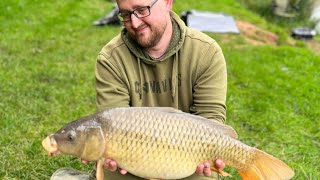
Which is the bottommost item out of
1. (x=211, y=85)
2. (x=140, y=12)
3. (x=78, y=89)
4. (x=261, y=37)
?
(x=261, y=37)

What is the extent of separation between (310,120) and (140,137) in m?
2.45

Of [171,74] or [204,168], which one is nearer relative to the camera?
[204,168]

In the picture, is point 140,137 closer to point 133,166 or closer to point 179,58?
point 133,166

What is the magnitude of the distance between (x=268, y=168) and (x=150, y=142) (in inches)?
20.3

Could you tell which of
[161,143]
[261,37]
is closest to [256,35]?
[261,37]

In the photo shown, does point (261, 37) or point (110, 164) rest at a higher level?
point (110, 164)

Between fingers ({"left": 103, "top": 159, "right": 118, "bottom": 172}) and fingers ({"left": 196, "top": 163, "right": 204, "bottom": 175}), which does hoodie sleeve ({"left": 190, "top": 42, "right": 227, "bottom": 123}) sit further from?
fingers ({"left": 103, "top": 159, "right": 118, "bottom": 172})

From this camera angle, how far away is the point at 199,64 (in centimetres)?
234

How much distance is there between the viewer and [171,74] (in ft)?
7.74

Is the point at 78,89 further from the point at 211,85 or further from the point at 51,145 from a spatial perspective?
the point at 51,145

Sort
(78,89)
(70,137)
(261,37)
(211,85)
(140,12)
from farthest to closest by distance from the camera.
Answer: (261,37) < (78,89) < (211,85) < (140,12) < (70,137)

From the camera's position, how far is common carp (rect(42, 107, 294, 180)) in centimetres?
182

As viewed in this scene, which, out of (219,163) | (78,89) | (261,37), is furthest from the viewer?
(261,37)

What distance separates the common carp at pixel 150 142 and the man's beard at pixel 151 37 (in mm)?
459
